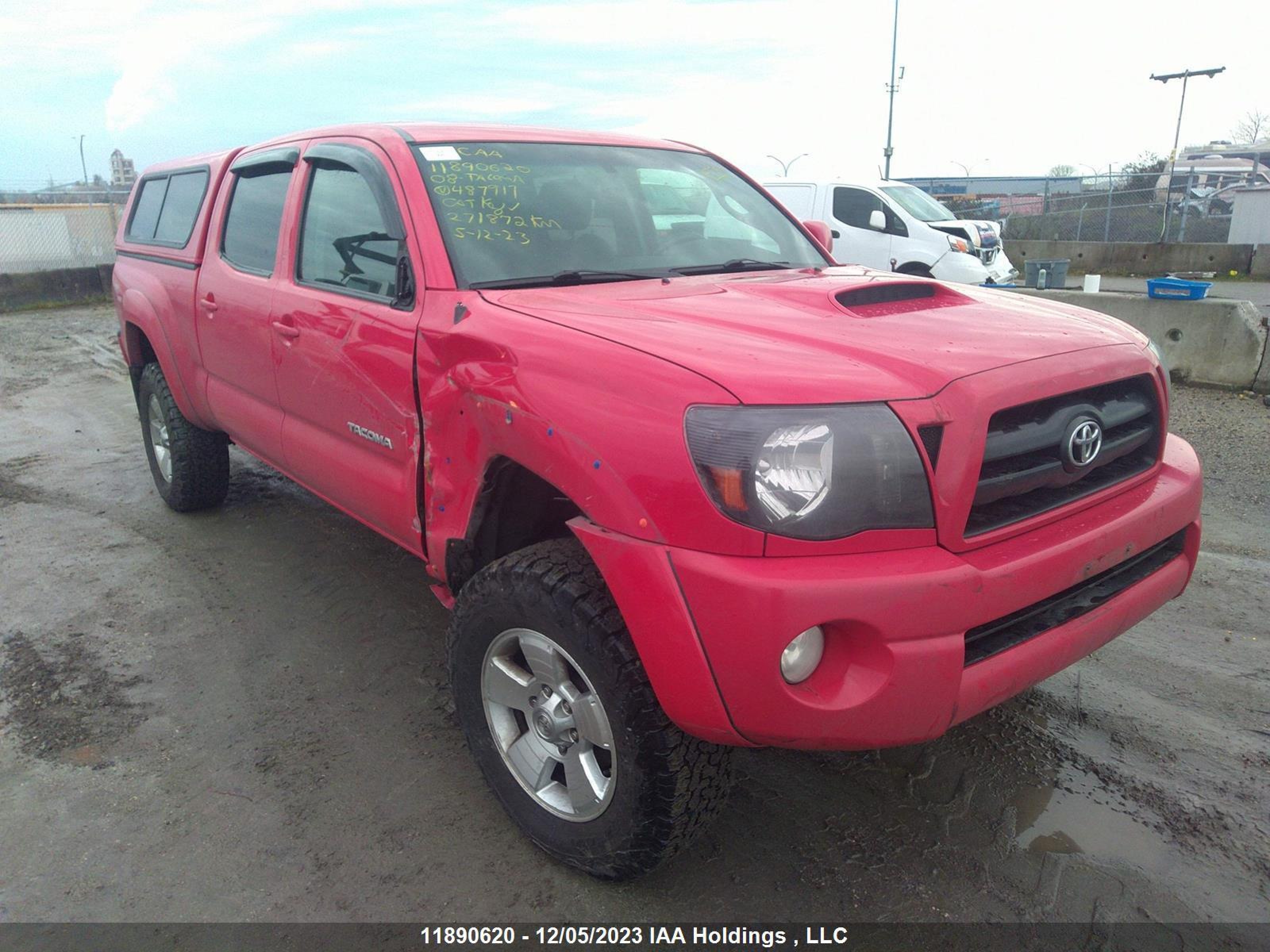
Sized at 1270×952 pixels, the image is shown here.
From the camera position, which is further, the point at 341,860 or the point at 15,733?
the point at 15,733

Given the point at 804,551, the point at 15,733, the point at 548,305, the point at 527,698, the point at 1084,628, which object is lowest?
the point at 15,733

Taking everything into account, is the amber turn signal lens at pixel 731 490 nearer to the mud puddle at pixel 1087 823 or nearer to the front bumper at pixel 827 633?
the front bumper at pixel 827 633

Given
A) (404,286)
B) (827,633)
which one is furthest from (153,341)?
(827,633)

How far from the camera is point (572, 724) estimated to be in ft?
7.51

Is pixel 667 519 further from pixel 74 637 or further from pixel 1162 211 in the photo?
pixel 1162 211

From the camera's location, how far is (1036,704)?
3135 mm

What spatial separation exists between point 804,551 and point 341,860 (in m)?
1.51

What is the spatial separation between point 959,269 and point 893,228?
1.07m

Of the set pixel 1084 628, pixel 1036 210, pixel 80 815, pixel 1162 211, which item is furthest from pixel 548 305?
pixel 1036 210

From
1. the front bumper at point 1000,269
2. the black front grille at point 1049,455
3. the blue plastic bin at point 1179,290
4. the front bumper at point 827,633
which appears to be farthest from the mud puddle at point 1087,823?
the front bumper at point 1000,269

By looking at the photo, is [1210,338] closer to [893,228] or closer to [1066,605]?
[893,228]

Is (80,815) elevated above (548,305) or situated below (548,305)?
below

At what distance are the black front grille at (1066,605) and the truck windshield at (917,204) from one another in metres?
10.4

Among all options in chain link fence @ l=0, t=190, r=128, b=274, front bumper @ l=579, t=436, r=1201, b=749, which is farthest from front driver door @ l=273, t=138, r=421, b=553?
chain link fence @ l=0, t=190, r=128, b=274
